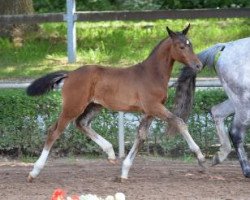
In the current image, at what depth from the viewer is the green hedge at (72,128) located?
11.0m

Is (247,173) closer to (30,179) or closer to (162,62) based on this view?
(162,62)

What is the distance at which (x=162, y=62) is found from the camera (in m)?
9.41

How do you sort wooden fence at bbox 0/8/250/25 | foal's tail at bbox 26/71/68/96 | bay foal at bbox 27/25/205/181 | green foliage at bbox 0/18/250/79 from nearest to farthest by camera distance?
bay foal at bbox 27/25/205/181
foal's tail at bbox 26/71/68/96
wooden fence at bbox 0/8/250/25
green foliage at bbox 0/18/250/79

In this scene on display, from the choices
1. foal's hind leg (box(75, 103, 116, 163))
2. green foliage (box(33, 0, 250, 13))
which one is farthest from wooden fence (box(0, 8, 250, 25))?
foal's hind leg (box(75, 103, 116, 163))

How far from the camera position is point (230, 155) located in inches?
436

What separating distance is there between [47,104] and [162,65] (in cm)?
234

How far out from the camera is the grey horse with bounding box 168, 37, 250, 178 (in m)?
9.76

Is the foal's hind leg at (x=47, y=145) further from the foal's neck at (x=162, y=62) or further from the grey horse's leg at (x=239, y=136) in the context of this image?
the grey horse's leg at (x=239, y=136)

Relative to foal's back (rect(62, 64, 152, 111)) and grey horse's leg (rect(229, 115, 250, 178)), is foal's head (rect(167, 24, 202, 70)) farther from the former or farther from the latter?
grey horse's leg (rect(229, 115, 250, 178))

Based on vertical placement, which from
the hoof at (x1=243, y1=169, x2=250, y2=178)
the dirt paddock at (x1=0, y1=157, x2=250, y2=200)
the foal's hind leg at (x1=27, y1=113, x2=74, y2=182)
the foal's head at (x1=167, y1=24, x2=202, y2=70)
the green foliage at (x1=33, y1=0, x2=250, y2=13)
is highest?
the green foliage at (x1=33, y1=0, x2=250, y2=13)

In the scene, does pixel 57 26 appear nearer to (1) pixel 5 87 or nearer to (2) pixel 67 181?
(1) pixel 5 87

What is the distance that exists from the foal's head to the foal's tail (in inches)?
50.4

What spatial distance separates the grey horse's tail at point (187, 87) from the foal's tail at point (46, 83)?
4.39ft

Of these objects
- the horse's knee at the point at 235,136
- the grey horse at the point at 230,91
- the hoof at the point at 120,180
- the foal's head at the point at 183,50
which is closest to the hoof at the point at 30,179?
the hoof at the point at 120,180
